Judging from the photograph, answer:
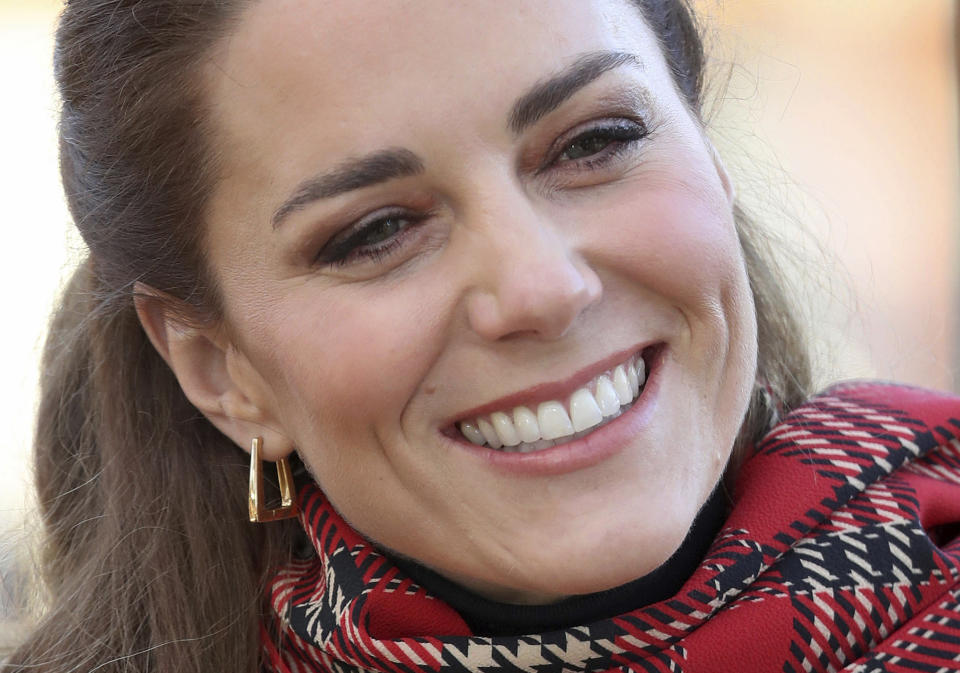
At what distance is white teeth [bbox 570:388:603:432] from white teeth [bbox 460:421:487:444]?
0.45 feet

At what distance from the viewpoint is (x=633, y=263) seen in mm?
1535

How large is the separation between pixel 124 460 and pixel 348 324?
27.3 inches

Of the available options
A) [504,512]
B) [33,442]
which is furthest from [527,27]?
[33,442]

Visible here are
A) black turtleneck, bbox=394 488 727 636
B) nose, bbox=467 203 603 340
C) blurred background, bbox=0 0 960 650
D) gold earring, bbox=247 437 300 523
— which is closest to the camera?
nose, bbox=467 203 603 340

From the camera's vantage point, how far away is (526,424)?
60.7 inches

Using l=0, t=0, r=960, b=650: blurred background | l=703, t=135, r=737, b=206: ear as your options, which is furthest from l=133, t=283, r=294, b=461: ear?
l=0, t=0, r=960, b=650: blurred background

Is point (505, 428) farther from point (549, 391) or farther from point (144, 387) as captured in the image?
point (144, 387)

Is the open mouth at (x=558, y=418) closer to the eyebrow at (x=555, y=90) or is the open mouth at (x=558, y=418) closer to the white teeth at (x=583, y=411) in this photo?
the white teeth at (x=583, y=411)

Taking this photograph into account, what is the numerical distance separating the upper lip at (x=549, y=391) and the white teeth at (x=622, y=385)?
2 cm

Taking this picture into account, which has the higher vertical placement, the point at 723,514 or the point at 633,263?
the point at 633,263

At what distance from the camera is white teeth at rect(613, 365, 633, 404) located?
61.8 inches

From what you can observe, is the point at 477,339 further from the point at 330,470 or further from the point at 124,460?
the point at 124,460

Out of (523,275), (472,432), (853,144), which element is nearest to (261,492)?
(472,432)

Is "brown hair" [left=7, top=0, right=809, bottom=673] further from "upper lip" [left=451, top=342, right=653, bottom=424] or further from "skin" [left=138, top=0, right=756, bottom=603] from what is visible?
"upper lip" [left=451, top=342, right=653, bottom=424]
